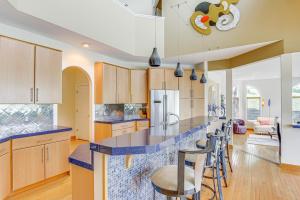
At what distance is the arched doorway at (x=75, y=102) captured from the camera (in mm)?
6316

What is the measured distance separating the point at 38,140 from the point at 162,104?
341cm

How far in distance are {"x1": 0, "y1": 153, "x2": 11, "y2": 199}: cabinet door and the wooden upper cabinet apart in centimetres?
232

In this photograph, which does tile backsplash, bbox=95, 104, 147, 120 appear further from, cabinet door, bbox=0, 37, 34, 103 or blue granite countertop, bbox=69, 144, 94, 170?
blue granite countertop, bbox=69, 144, 94, 170

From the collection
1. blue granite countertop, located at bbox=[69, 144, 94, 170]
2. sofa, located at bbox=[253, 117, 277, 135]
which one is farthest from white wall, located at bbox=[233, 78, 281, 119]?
blue granite countertop, located at bbox=[69, 144, 94, 170]

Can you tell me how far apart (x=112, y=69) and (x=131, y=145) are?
3.71 m

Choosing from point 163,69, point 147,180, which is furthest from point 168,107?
point 147,180

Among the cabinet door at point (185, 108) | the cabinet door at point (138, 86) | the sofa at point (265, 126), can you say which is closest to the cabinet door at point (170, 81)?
the cabinet door at point (185, 108)

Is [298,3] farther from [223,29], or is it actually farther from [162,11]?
[162,11]

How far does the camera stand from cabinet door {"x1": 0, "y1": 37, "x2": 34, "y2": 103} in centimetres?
263

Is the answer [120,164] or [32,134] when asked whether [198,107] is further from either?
[120,164]

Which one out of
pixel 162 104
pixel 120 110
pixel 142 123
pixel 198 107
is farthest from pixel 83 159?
pixel 198 107

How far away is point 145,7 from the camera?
5434 millimetres

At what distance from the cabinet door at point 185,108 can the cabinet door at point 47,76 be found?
3543mm

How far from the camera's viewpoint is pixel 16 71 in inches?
109
